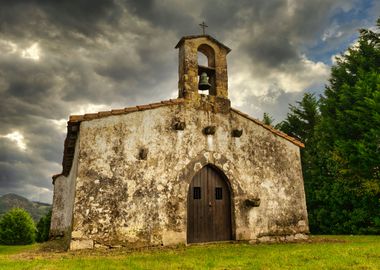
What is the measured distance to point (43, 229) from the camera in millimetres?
17781

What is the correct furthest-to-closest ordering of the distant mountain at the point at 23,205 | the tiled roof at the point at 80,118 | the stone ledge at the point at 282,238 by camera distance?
the distant mountain at the point at 23,205 < the stone ledge at the point at 282,238 < the tiled roof at the point at 80,118

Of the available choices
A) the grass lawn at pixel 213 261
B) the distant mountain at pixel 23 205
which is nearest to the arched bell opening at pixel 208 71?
the grass lawn at pixel 213 261

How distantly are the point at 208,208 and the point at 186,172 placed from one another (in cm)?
138

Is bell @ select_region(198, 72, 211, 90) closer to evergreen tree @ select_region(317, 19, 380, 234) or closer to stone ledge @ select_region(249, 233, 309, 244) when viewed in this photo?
stone ledge @ select_region(249, 233, 309, 244)

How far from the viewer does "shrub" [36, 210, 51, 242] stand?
1733 cm

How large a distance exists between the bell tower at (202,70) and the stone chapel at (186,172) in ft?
0.12

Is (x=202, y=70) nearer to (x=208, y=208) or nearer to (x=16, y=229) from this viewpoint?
(x=208, y=208)

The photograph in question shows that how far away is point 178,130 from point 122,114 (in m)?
1.83

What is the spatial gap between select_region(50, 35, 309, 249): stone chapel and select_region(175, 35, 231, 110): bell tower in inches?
1.4

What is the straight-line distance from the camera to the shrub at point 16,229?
1639 cm

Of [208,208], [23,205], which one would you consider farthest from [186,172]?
Answer: [23,205]

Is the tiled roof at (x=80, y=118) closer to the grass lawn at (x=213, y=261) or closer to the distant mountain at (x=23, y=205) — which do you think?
the grass lawn at (x=213, y=261)

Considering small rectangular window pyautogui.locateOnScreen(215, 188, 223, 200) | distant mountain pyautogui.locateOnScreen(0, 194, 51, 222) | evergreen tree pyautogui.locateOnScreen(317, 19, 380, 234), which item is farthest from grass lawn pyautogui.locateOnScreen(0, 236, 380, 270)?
distant mountain pyautogui.locateOnScreen(0, 194, 51, 222)

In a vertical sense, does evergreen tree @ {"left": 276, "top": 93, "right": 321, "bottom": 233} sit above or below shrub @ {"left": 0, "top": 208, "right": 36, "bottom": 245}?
above
